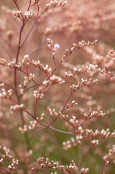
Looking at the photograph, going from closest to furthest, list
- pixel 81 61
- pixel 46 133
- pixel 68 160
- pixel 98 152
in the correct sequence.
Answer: pixel 98 152 → pixel 68 160 → pixel 46 133 → pixel 81 61

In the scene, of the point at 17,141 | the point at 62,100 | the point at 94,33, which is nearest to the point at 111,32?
the point at 94,33

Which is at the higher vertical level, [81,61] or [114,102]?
[81,61]

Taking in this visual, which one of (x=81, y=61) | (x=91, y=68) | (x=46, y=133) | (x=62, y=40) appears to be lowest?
(x=91, y=68)

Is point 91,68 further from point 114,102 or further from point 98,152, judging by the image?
point 114,102

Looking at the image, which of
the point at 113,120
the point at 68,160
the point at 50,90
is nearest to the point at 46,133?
the point at 68,160

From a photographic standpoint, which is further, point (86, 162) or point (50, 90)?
point (50, 90)

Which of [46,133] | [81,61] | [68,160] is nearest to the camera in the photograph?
[68,160]

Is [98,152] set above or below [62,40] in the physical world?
below

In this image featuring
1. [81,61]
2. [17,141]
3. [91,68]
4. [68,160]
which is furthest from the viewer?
[81,61]

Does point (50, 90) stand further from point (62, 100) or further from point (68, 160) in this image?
point (68, 160)
